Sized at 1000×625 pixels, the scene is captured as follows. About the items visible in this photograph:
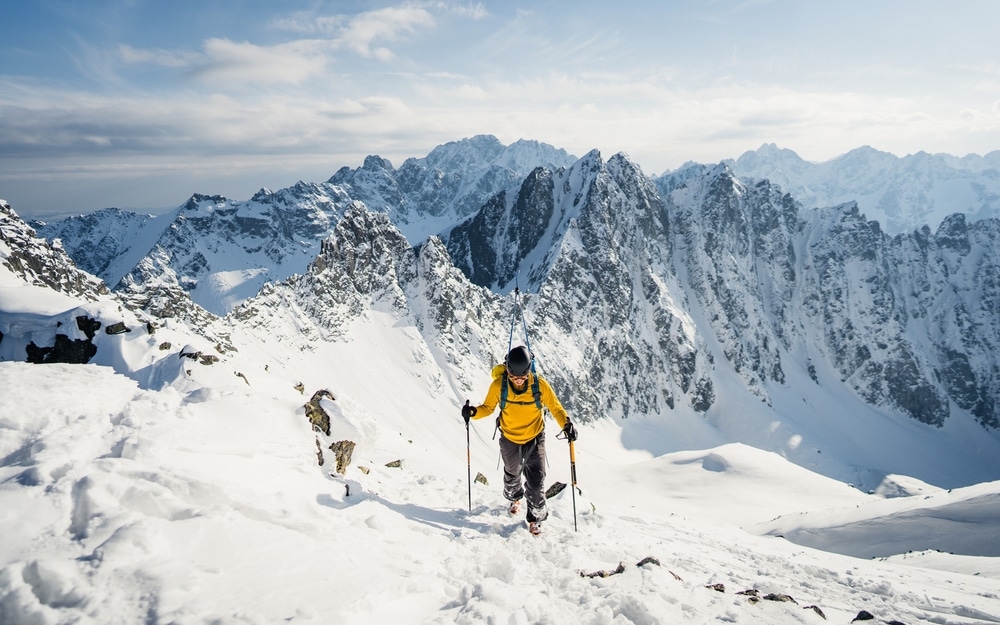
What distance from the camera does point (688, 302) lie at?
5271 inches

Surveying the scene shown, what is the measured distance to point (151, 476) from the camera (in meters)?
6.36

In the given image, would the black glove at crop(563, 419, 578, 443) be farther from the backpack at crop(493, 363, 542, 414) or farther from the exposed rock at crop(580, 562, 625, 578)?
the exposed rock at crop(580, 562, 625, 578)

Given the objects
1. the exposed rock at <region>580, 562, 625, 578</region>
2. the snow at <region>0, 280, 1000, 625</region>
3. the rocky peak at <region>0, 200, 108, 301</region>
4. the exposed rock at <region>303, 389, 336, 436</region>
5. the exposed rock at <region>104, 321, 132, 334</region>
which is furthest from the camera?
the rocky peak at <region>0, 200, 108, 301</region>

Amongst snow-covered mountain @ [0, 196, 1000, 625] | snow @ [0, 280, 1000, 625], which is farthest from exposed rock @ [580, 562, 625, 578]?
snow @ [0, 280, 1000, 625]

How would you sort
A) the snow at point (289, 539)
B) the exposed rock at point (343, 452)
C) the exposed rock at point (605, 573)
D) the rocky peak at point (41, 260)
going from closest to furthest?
the snow at point (289, 539)
the exposed rock at point (605, 573)
the exposed rock at point (343, 452)
the rocky peak at point (41, 260)

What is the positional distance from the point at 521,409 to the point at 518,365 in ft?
3.29

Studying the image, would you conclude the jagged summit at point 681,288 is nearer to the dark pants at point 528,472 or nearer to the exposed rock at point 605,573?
the dark pants at point 528,472

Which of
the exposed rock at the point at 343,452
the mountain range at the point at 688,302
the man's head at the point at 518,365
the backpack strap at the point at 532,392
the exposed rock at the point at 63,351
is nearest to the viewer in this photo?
the man's head at the point at 518,365

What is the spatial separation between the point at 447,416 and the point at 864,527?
5375cm

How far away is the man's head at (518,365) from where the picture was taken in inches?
356

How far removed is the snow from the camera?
15.9 ft

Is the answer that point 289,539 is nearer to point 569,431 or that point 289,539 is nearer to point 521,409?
point 521,409

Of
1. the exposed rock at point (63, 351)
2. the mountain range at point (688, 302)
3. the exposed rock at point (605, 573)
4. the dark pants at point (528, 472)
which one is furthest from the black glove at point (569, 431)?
the mountain range at point (688, 302)

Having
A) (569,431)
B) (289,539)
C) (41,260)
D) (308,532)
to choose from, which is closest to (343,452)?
(308,532)
